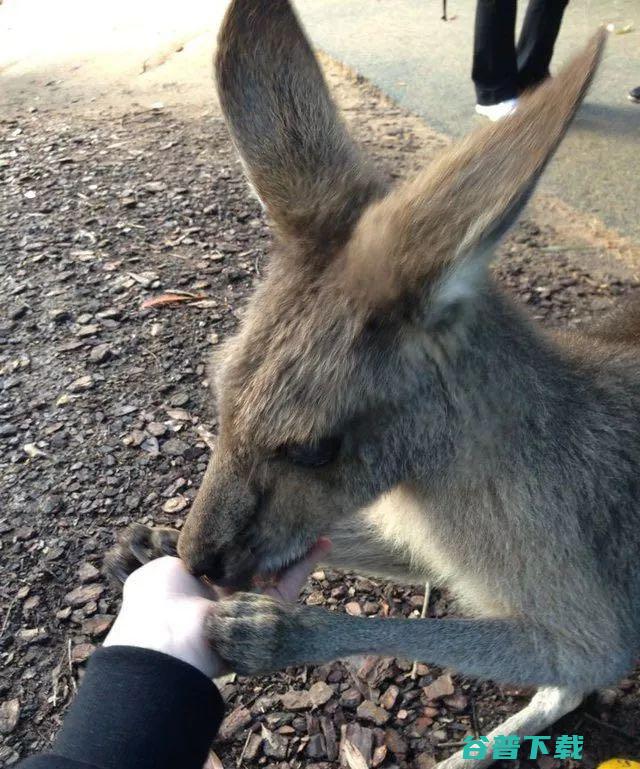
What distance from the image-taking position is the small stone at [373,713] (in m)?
2.14

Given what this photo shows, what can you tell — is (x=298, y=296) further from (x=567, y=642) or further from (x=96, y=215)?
(x=96, y=215)

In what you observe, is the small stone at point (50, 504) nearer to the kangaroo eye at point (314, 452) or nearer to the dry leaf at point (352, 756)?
the dry leaf at point (352, 756)

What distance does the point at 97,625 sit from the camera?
233 cm

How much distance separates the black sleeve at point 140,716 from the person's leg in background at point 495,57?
12.8 ft

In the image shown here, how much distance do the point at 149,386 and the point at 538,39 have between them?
354 centimetres

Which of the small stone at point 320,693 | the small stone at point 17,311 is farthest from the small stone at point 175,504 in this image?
the small stone at point 17,311

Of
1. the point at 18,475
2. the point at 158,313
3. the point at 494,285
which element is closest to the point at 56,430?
the point at 18,475

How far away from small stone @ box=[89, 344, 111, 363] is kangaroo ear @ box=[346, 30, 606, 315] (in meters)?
1.99

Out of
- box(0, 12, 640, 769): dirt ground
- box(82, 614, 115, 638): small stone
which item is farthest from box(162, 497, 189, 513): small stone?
box(82, 614, 115, 638): small stone

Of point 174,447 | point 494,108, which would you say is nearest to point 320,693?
point 174,447

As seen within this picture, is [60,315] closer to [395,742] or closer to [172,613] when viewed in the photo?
[172,613]

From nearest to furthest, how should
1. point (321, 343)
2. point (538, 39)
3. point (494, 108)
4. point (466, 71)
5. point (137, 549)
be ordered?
point (321, 343) < point (137, 549) < point (494, 108) < point (538, 39) < point (466, 71)

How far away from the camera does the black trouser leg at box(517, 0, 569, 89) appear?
15.9ft

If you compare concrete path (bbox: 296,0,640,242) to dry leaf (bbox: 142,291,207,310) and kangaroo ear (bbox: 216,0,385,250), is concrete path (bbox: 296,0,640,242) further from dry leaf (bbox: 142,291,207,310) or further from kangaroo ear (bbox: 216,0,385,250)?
kangaroo ear (bbox: 216,0,385,250)
